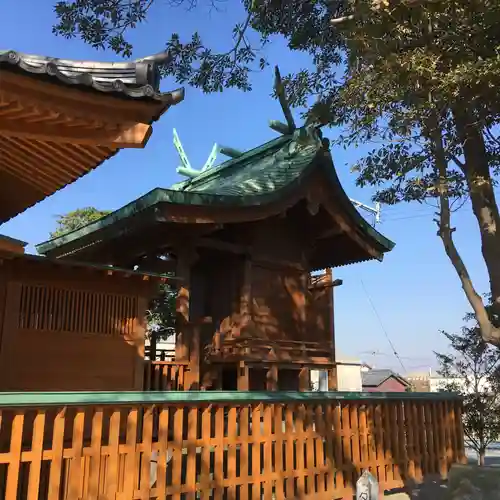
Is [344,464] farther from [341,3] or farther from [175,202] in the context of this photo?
[341,3]

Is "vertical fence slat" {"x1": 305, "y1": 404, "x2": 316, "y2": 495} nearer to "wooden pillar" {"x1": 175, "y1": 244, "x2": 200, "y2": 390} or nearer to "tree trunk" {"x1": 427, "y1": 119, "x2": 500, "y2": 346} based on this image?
"tree trunk" {"x1": 427, "y1": 119, "x2": 500, "y2": 346}

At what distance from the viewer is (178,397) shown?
5137mm

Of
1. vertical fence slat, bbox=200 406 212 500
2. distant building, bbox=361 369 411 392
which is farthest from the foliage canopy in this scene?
distant building, bbox=361 369 411 392

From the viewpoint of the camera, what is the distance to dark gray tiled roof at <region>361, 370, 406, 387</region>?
5309 cm

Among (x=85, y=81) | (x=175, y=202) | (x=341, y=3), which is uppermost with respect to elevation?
(x=341, y=3)

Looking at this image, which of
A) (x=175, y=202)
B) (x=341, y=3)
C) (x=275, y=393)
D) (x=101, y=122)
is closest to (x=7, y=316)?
(x=175, y=202)

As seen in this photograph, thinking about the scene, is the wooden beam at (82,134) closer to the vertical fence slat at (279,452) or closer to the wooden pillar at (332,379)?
the vertical fence slat at (279,452)

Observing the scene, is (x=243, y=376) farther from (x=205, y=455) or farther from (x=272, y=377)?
(x=205, y=455)

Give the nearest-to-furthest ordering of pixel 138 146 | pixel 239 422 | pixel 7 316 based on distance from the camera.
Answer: pixel 138 146
pixel 239 422
pixel 7 316

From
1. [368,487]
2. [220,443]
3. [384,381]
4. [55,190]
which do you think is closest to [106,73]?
[55,190]

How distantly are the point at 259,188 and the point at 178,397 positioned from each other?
6.32m

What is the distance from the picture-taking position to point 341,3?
8.23 metres

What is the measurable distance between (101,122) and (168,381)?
21.3 feet

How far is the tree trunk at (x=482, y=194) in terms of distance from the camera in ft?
20.1
